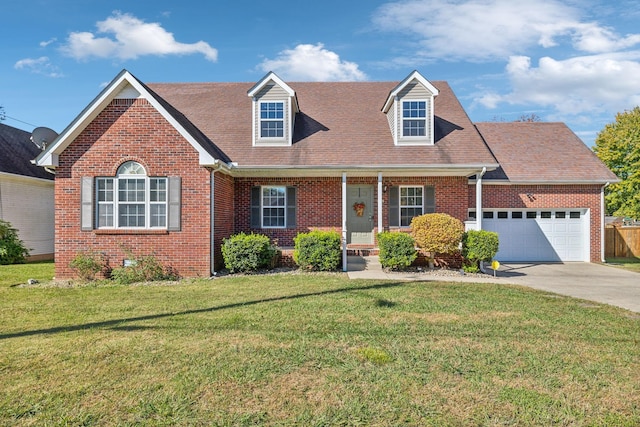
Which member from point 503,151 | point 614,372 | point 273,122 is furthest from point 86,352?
point 503,151

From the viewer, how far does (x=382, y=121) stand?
50.3ft

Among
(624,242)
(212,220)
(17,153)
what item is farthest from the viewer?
(624,242)

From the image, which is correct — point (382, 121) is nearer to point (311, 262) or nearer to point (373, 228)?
point (373, 228)

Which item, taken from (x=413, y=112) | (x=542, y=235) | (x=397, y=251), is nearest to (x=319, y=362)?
(x=397, y=251)

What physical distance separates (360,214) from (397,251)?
11.1 ft

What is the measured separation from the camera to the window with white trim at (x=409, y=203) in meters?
14.5

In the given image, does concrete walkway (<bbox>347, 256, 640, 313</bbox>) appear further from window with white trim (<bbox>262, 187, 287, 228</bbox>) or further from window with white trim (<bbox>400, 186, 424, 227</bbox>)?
window with white trim (<bbox>262, 187, 287, 228</bbox>)

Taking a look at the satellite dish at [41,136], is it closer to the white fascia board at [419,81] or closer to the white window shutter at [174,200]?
the white window shutter at [174,200]

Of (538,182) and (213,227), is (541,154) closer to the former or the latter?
(538,182)

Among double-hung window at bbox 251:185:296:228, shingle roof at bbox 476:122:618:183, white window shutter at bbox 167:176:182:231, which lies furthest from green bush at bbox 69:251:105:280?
shingle roof at bbox 476:122:618:183

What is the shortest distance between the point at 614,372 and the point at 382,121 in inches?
481

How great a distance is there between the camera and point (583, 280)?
1098 cm

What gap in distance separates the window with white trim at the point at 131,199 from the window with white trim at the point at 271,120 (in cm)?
448

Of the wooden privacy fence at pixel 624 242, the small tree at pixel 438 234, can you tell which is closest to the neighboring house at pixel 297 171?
the small tree at pixel 438 234
